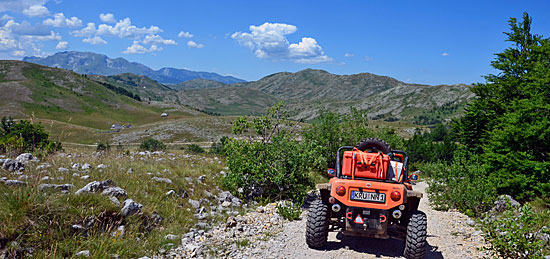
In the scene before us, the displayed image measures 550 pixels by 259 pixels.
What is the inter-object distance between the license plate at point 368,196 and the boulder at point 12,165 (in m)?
8.07

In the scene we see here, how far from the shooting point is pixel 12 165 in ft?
26.9

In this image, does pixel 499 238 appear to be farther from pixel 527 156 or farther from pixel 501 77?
pixel 501 77

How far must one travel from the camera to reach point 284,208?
1016 cm

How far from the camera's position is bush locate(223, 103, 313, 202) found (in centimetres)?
1166

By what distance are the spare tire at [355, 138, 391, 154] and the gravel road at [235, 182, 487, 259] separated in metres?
2.29

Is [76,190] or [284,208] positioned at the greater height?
[76,190]

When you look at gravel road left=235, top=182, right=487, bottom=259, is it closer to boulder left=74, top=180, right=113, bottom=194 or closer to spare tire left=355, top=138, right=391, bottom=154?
spare tire left=355, top=138, right=391, bottom=154

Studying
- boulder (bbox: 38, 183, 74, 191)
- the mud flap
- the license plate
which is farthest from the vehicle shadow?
boulder (bbox: 38, 183, 74, 191)

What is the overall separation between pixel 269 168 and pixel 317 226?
195 inches

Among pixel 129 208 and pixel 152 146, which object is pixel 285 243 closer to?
pixel 129 208

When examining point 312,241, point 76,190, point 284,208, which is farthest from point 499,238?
point 76,190

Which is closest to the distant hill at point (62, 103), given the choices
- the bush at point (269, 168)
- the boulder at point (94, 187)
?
the bush at point (269, 168)

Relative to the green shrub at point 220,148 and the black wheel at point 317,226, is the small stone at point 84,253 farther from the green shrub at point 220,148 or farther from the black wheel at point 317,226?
the green shrub at point 220,148

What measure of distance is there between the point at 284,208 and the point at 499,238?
549 cm
